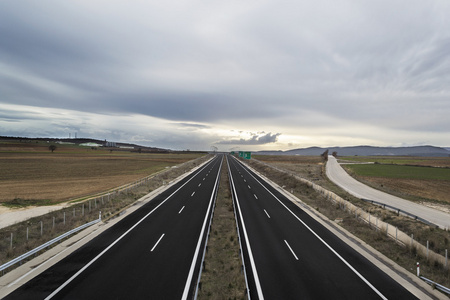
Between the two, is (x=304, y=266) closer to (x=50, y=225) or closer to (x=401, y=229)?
(x=401, y=229)

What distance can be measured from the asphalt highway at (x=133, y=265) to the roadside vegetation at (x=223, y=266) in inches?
26.3

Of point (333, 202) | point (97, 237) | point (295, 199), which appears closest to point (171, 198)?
point (97, 237)

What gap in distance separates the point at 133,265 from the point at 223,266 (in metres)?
5.20

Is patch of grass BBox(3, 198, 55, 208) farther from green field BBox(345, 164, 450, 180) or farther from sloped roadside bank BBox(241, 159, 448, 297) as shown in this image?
green field BBox(345, 164, 450, 180)

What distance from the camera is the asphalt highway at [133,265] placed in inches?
435

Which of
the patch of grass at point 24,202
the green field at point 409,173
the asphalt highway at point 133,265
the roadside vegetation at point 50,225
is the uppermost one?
the green field at point 409,173

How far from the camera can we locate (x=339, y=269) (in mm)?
13625

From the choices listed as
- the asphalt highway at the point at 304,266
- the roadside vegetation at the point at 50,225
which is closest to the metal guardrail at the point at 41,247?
the roadside vegetation at the point at 50,225

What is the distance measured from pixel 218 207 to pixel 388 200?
83.2 feet

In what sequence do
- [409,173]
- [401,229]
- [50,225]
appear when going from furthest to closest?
[409,173] → [50,225] → [401,229]

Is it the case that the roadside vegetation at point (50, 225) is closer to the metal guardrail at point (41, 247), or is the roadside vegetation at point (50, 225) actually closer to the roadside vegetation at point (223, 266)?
the metal guardrail at point (41, 247)

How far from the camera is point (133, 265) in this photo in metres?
13.6

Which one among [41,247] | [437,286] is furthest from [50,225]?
[437,286]

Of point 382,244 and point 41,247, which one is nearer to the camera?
point 41,247
